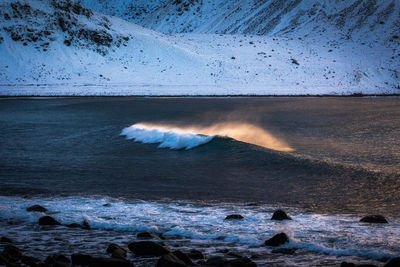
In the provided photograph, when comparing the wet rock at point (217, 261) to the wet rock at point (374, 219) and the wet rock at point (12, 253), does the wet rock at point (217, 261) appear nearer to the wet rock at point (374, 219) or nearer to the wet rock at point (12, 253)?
the wet rock at point (12, 253)

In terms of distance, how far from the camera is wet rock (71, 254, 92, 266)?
5340mm

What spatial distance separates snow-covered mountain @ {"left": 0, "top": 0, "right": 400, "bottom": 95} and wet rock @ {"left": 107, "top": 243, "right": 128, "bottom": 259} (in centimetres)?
5194

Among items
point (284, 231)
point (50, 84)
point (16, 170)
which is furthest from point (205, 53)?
point (284, 231)

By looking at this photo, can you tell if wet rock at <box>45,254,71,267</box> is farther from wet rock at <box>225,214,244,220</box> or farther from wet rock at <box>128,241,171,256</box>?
wet rock at <box>225,214,244,220</box>

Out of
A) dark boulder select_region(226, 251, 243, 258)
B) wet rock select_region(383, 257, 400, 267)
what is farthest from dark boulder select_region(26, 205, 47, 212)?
Answer: wet rock select_region(383, 257, 400, 267)

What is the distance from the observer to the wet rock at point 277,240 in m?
6.10

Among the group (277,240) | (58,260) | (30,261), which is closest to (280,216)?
(277,240)

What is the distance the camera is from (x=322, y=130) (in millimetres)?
22750

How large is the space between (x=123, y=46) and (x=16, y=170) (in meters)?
60.0

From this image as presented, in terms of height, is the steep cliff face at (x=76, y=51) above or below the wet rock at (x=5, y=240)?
above

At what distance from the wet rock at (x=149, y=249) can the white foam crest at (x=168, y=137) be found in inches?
403

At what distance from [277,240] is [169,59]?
63.1 metres

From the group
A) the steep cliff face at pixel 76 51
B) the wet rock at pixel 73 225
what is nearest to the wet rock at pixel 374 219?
the wet rock at pixel 73 225

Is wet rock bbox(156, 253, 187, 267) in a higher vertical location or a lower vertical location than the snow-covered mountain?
lower
